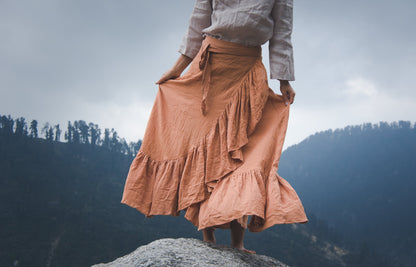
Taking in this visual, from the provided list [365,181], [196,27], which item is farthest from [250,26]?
[365,181]

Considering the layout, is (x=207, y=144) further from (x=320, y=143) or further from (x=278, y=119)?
(x=320, y=143)

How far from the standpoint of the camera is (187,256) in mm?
2223

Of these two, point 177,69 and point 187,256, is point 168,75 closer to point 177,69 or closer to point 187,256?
point 177,69

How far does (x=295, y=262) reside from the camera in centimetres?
7100

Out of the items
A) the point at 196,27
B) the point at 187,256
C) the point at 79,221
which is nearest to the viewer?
the point at 187,256

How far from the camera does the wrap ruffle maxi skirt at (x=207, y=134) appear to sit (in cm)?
241

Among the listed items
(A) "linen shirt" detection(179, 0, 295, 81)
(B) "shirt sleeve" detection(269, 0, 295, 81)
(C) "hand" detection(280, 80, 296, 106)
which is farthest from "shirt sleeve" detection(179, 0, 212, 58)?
(C) "hand" detection(280, 80, 296, 106)

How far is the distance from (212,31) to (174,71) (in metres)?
0.51

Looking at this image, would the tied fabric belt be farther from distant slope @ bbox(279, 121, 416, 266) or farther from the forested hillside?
distant slope @ bbox(279, 121, 416, 266)

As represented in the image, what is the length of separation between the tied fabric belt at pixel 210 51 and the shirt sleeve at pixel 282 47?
16 centimetres

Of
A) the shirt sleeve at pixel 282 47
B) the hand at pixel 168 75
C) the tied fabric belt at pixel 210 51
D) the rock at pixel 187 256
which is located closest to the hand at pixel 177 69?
the hand at pixel 168 75

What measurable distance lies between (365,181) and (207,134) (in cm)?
15033

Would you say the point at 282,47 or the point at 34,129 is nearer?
the point at 282,47

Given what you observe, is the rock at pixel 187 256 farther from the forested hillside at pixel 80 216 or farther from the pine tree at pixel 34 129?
the pine tree at pixel 34 129
